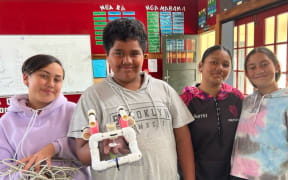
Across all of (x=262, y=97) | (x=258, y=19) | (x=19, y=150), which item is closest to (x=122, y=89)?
(x=19, y=150)

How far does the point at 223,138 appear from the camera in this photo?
40.5 inches

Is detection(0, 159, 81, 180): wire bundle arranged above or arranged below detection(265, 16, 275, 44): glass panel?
below

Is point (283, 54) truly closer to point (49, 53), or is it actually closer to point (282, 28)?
point (282, 28)

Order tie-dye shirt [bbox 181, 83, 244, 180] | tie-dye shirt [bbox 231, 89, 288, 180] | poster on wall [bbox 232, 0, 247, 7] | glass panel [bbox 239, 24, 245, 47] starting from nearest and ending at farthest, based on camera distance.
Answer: tie-dye shirt [bbox 231, 89, 288, 180] < tie-dye shirt [bbox 181, 83, 244, 180] < poster on wall [bbox 232, 0, 247, 7] < glass panel [bbox 239, 24, 245, 47]

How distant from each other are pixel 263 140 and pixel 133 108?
2.13ft

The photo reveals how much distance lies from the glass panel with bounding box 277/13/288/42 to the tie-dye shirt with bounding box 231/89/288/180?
4.78 feet

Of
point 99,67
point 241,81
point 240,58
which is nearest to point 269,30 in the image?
point 240,58

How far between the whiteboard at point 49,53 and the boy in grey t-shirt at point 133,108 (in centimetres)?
250

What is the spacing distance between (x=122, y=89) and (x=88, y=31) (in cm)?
274

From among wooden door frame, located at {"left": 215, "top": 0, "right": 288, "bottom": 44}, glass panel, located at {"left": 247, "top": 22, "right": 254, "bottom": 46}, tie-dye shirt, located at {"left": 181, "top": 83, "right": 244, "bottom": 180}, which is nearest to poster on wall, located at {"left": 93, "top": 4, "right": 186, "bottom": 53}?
wooden door frame, located at {"left": 215, "top": 0, "right": 288, "bottom": 44}

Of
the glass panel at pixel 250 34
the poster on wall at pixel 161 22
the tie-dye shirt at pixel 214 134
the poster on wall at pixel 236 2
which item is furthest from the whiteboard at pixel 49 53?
the tie-dye shirt at pixel 214 134

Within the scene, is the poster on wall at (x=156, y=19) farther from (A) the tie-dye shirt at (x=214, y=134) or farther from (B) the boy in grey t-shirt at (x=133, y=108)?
(B) the boy in grey t-shirt at (x=133, y=108)

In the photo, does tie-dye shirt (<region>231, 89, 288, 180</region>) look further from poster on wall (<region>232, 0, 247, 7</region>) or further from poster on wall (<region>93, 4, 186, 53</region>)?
poster on wall (<region>93, 4, 186, 53</region>)

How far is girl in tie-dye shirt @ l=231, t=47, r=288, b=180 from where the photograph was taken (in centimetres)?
86
